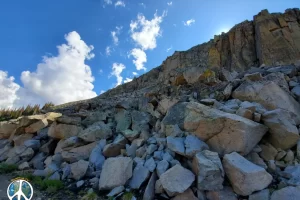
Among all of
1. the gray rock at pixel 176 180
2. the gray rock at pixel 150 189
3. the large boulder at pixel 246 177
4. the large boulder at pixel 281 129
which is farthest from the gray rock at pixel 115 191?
the large boulder at pixel 281 129

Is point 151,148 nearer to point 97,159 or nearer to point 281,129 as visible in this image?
point 97,159

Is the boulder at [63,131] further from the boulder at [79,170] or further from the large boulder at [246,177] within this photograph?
the large boulder at [246,177]

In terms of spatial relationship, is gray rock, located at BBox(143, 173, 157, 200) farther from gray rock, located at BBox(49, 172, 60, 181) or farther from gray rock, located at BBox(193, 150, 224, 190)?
gray rock, located at BBox(49, 172, 60, 181)

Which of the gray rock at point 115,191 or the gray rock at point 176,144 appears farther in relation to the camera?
the gray rock at point 176,144

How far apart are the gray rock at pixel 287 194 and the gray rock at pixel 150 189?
2270mm

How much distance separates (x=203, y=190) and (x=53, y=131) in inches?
261

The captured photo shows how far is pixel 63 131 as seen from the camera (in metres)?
8.64

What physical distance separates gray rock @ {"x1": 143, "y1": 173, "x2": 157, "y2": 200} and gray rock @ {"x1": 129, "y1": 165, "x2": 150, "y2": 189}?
0.59ft

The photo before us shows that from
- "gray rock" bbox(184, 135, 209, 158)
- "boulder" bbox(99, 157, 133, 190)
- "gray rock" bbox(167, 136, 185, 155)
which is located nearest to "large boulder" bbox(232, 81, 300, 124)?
"gray rock" bbox(184, 135, 209, 158)

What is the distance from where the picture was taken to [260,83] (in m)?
6.56

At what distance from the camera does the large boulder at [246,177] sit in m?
4.10

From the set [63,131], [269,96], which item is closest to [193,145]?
[269,96]

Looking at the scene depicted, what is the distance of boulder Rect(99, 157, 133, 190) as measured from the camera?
5.14 m

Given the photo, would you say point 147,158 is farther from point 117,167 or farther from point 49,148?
point 49,148
